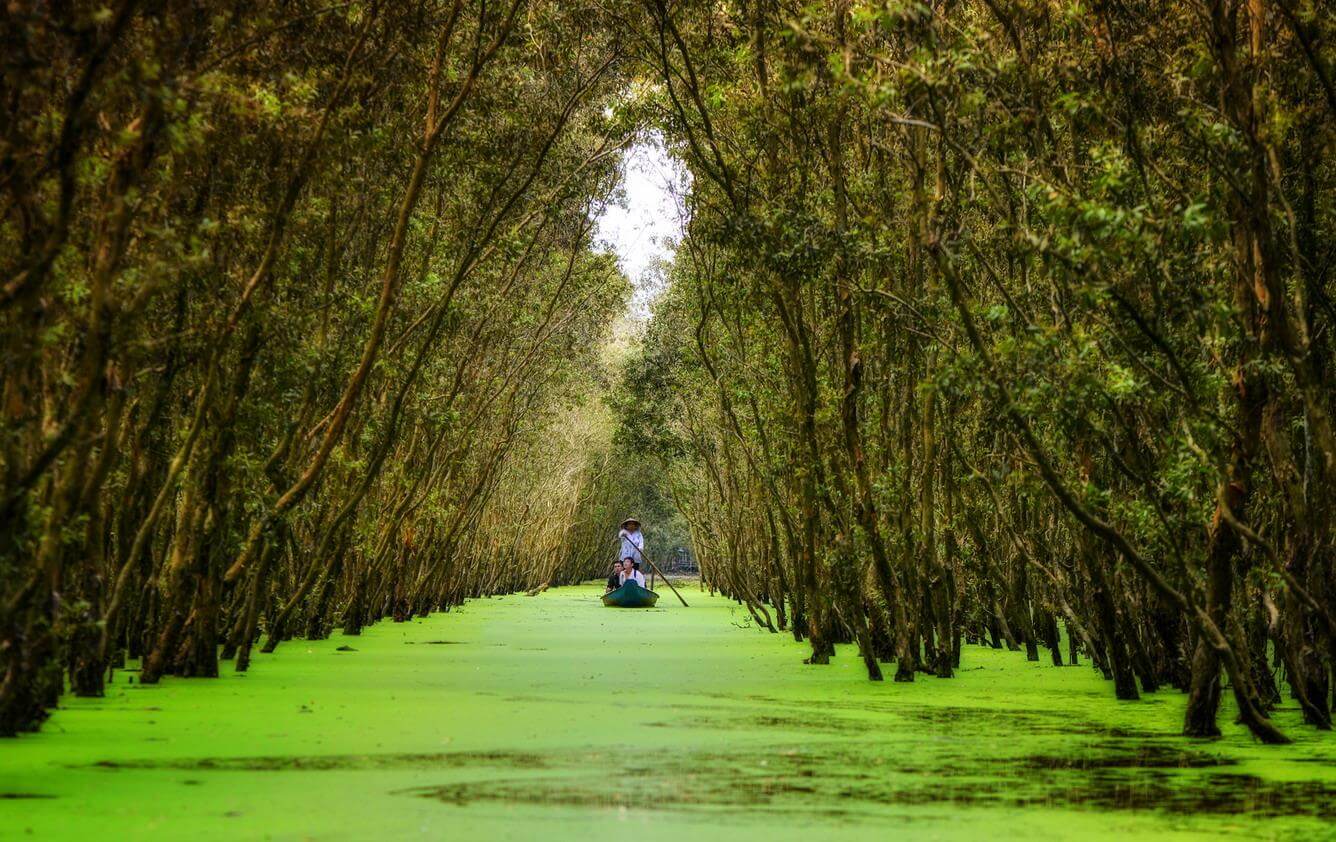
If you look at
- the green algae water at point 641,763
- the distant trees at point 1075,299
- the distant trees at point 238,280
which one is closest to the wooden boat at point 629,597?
the distant trees at point 238,280

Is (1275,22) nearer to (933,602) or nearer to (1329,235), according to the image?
(1329,235)

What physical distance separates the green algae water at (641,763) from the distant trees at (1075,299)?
1069 mm

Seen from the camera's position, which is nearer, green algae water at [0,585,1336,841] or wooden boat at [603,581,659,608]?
green algae water at [0,585,1336,841]

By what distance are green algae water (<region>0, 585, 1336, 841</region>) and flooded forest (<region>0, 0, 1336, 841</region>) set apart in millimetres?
51

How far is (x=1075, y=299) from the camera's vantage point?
951 cm

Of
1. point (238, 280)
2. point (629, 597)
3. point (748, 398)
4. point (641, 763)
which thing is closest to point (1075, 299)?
point (641, 763)

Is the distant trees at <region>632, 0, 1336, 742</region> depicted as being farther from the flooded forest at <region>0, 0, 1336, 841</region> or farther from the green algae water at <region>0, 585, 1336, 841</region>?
the green algae water at <region>0, 585, 1336, 841</region>

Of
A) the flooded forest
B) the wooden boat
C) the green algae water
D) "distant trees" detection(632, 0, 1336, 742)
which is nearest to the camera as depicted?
the green algae water

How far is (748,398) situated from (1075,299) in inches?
449

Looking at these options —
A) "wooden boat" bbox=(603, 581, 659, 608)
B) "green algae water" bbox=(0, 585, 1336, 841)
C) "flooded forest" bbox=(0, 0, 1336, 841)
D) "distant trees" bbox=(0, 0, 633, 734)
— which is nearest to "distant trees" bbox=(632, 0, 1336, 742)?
"flooded forest" bbox=(0, 0, 1336, 841)

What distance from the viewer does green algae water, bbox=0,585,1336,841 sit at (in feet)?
19.9

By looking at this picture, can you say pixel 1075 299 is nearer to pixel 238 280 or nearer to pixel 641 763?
pixel 641 763

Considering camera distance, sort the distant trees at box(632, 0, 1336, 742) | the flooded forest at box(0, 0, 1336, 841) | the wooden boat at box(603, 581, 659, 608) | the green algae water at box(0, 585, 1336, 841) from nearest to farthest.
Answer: the green algae water at box(0, 585, 1336, 841), the flooded forest at box(0, 0, 1336, 841), the distant trees at box(632, 0, 1336, 742), the wooden boat at box(603, 581, 659, 608)

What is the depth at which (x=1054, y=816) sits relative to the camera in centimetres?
644
